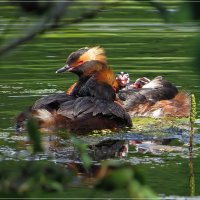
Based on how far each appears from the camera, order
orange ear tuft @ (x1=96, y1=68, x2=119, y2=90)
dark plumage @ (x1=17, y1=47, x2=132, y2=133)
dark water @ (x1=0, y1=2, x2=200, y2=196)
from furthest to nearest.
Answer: orange ear tuft @ (x1=96, y1=68, x2=119, y2=90) < dark plumage @ (x1=17, y1=47, x2=132, y2=133) < dark water @ (x1=0, y1=2, x2=200, y2=196)

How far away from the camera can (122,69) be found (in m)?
13.1

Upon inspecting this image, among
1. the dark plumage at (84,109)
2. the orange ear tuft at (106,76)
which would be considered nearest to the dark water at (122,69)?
the dark plumage at (84,109)

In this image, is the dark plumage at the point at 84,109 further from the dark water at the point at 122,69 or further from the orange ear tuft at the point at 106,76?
the dark water at the point at 122,69

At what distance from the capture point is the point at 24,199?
7.10 ft

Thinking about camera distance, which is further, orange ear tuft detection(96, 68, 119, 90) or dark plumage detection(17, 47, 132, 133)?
orange ear tuft detection(96, 68, 119, 90)

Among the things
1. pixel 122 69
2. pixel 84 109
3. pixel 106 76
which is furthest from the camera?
pixel 122 69

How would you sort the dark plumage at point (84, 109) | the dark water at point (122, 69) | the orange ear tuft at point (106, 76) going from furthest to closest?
the orange ear tuft at point (106, 76) → the dark plumage at point (84, 109) → the dark water at point (122, 69)

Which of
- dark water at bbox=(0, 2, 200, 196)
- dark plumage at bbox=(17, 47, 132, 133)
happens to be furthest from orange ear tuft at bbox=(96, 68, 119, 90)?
dark water at bbox=(0, 2, 200, 196)

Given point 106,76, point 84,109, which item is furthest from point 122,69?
point 84,109

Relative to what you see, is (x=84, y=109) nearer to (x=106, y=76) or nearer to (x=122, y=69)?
(x=106, y=76)

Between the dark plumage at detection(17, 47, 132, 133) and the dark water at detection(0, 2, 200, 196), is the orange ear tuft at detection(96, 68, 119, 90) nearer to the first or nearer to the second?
the dark plumage at detection(17, 47, 132, 133)

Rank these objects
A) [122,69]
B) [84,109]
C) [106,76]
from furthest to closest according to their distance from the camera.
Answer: [122,69] → [106,76] → [84,109]

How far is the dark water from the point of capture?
6.44 meters

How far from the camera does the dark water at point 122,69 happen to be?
644 cm
